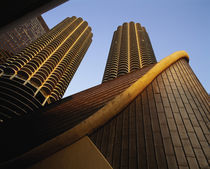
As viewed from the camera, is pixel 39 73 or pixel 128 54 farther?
pixel 128 54

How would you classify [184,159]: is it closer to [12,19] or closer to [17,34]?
[12,19]

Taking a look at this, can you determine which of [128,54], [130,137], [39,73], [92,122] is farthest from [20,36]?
→ [130,137]

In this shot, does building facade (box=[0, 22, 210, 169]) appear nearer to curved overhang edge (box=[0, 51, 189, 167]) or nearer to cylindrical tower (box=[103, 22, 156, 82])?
curved overhang edge (box=[0, 51, 189, 167])

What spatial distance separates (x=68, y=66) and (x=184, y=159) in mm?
67823

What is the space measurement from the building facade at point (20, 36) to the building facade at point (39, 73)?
33540 mm

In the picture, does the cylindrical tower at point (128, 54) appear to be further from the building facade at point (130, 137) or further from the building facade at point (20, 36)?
the building facade at point (20, 36)

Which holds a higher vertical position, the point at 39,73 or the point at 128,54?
the point at 39,73

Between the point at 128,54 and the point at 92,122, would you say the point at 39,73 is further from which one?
the point at 92,122

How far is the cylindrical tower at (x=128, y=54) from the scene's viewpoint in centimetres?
5233

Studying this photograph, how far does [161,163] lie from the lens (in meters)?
Answer: 7.07

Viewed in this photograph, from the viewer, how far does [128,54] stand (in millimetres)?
62094

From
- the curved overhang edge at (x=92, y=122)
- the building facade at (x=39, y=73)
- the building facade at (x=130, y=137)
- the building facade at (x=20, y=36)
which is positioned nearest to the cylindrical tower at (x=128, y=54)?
the building facade at (x=39, y=73)

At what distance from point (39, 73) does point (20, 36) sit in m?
66.3

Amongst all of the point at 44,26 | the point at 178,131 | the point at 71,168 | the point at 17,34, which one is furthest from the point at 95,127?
the point at 44,26
